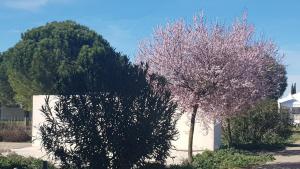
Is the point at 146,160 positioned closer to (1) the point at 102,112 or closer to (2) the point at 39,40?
(1) the point at 102,112

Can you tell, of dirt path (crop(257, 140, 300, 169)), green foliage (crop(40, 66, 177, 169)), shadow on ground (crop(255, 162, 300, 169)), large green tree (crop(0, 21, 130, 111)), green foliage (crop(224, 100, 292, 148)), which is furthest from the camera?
green foliage (crop(224, 100, 292, 148))

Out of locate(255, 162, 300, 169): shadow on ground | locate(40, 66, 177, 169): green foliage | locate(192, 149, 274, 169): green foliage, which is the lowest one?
locate(255, 162, 300, 169): shadow on ground

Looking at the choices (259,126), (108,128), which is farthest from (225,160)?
(259,126)

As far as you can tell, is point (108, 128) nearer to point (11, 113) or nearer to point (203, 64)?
point (203, 64)

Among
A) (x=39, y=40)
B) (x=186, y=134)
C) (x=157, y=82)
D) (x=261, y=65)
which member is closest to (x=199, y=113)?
(x=261, y=65)

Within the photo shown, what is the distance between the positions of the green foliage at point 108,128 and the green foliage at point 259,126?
47.6 feet

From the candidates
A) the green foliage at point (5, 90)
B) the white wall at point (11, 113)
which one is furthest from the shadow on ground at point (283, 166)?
the white wall at point (11, 113)

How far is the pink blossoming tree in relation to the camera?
18.1m

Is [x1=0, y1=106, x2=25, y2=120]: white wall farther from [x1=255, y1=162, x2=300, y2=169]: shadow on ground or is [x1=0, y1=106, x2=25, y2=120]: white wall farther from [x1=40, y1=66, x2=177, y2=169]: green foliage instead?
[x1=40, y1=66, x2=177, y2=169]: green foliage

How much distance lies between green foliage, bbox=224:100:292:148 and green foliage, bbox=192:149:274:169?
216 inches

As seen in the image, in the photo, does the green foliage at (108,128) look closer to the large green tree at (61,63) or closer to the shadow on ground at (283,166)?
the large green tree at (61,63)

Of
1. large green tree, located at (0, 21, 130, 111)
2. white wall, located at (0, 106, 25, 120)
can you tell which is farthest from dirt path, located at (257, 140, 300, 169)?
white wall, located at (0, 106, 25, 120)

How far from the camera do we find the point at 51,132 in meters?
11.8

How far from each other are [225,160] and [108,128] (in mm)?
7897
